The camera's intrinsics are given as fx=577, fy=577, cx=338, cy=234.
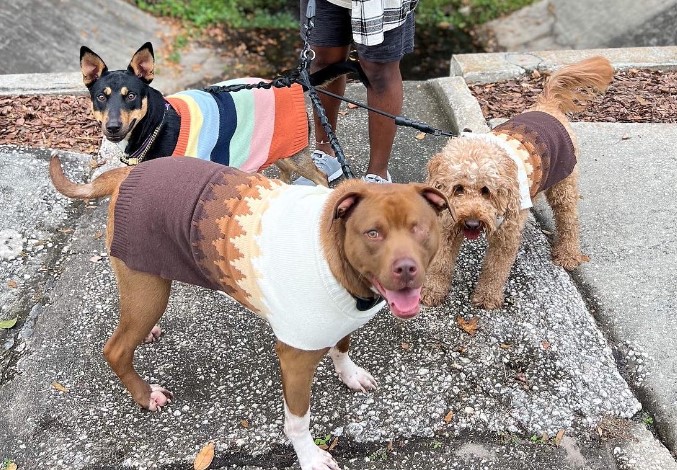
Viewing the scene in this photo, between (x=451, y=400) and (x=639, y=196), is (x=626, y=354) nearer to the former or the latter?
(x=451, y=400)

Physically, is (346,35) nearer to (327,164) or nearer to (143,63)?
(327,164)

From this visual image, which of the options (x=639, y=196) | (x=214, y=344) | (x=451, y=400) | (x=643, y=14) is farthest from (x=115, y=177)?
(x=643, y=14)

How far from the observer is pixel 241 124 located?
3568 millimetres

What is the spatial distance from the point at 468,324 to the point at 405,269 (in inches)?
61.9

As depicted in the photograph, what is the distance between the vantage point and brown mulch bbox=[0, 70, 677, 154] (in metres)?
4.97

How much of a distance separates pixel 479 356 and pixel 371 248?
1.45 m

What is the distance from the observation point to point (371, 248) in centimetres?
200

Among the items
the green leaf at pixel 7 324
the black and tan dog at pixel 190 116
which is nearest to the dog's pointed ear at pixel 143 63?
the black and tan dog at pixel 190 116

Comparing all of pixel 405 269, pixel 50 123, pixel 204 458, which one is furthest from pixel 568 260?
pixel 50 123

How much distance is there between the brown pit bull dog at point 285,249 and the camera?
2.01m

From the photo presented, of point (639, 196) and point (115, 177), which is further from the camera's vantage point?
point (639, 196)

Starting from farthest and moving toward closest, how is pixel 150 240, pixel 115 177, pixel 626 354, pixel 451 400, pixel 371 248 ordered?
pixel 626 354 → pixel 451 400 → pixel 115 177 → pixel 150 240 → pixel 371 248

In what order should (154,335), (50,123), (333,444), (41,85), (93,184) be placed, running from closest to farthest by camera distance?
1. (93,184)
2. (333,444)
3. (154,335)
4. (50,123)
5. (41,85)

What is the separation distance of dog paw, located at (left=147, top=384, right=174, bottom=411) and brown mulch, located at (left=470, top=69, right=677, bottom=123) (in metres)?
3.74
